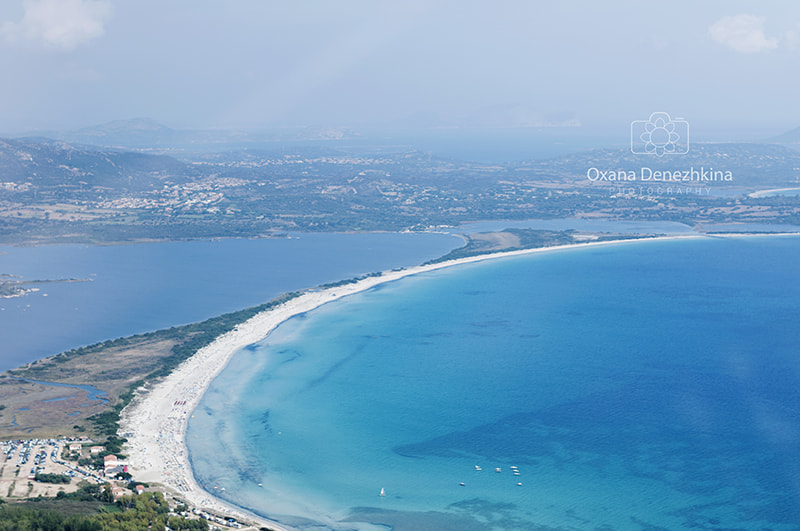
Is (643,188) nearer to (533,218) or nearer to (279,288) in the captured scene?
(533,218)

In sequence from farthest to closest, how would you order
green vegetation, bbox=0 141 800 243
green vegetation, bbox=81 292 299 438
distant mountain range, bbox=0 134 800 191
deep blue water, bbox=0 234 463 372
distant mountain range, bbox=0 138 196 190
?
1. distant mountain range, bbox=0 134 800 191
2. distant mountain range, bbox=0 138 196 190
3. green vegetation, bbox=0 141 800 243
4. deep blue water, bbox=0 234 463 372
5. green vegetation, bbox=81 292 299 438

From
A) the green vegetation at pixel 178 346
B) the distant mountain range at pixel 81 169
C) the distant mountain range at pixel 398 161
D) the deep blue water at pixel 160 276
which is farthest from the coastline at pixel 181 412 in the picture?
the distant mountain range at pixel 398 161

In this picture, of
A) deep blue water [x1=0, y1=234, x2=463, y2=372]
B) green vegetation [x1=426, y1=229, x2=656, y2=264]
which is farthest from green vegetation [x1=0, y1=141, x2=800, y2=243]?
green vegetation [x1=426, y1=229, x2=656, y2=264]

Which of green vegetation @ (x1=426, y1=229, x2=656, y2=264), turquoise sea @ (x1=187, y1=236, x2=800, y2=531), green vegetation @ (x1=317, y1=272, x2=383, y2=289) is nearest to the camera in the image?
turquoise sea @ (x1=187, y1=236, x2=800, y2=531)

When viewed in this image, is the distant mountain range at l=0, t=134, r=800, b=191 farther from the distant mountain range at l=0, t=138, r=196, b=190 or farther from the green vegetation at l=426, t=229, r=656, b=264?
the green vegetation at l=426, t=229, r=656, b=264

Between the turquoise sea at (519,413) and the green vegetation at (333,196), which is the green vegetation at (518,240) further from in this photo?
the turquoise sea at (519,413)

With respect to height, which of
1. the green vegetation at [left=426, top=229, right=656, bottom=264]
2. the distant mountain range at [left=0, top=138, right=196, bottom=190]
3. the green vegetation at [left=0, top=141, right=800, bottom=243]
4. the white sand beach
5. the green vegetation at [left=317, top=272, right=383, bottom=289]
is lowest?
Result: the white sand beach

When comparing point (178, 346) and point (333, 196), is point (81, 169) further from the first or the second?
point (178, 346)
